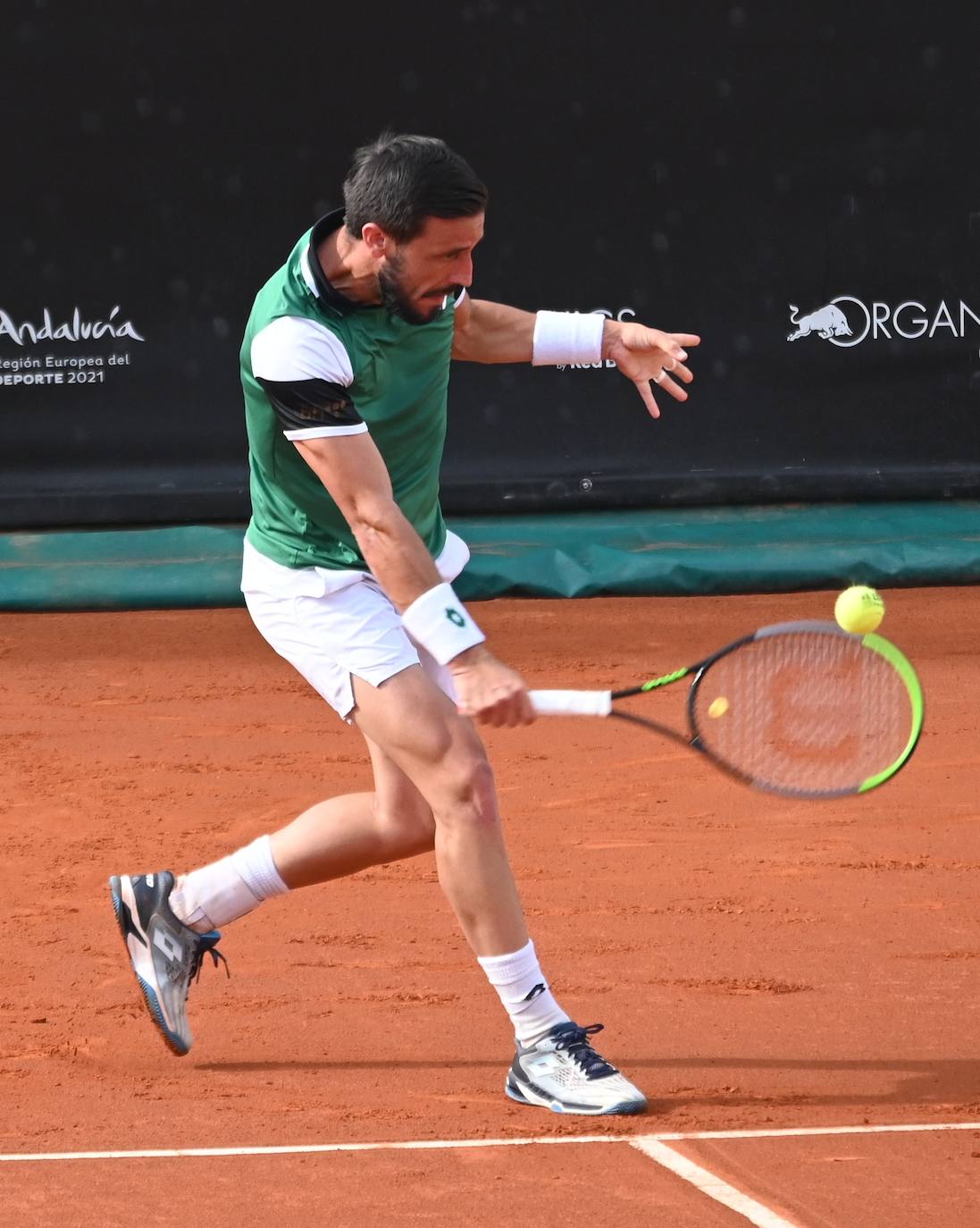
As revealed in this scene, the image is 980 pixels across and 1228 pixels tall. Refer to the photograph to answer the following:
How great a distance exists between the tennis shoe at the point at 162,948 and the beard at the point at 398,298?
116cm

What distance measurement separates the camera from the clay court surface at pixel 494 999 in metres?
2.69

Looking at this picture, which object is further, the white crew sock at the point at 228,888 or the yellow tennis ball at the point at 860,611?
the white crew sock at the point at 228,888

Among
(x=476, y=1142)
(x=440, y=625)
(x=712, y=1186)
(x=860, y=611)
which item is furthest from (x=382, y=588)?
(x=712, y=1186)

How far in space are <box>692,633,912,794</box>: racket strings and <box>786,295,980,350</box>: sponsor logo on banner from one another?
16.3 feet

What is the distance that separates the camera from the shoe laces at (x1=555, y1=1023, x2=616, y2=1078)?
2.99 metres

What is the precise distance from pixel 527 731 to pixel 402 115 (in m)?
3.12

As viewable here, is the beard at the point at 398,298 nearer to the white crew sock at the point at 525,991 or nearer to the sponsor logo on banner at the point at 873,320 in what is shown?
the white crew sock at the point at 525,991

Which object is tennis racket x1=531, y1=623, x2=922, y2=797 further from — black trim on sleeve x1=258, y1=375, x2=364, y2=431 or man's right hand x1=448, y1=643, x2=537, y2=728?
black trim on sleeve x1=258, y1=375, x2=364, y2=431

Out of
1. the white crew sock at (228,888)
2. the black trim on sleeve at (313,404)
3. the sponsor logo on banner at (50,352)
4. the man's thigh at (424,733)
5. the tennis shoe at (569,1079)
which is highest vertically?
the sponsor logo on banner at (50,352)

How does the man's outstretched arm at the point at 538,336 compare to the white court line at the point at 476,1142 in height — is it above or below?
above

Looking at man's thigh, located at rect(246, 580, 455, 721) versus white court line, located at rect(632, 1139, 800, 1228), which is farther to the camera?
man's thigh, located at rect(246, 580, 455, 721)

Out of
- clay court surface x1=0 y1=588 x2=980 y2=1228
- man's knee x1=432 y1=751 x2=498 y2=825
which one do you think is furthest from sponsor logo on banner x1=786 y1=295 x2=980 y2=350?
man's knee x1=432 y1=751 x2=498 y2=825

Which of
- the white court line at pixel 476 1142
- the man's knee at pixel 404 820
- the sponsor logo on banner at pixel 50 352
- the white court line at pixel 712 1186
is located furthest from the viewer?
the sponsor logo on banner at pixel 50 352

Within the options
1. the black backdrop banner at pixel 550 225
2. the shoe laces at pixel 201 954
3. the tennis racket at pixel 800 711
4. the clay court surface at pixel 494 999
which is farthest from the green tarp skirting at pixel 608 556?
the tennis racket at pixel 800 711
